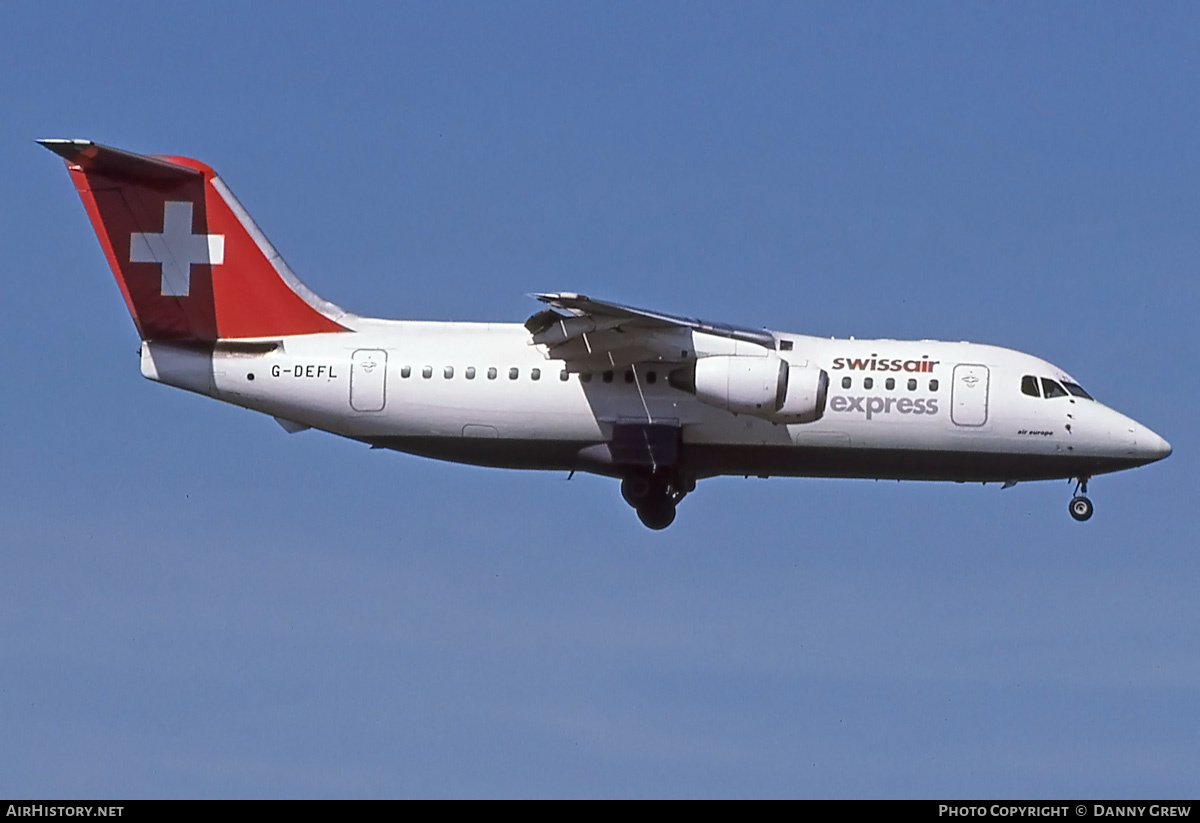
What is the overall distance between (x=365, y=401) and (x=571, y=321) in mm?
2694

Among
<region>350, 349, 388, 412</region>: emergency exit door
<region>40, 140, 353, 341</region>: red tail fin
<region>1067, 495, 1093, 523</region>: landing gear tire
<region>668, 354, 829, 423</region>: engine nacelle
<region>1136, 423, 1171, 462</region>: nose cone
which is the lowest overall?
<region>1067, 495, 1093, 523</region>: landing gear tire

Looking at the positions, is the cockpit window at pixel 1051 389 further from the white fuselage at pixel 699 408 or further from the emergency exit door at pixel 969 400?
the emergency exit door at pixel 969 400

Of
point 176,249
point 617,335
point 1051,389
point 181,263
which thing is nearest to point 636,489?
point 617,335

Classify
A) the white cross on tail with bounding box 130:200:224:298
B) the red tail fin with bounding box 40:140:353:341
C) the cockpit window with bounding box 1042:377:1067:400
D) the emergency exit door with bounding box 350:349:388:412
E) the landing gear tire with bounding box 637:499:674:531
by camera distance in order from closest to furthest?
the cockpit window with bounding box 1042:377:1067:400
the emergency exit door with bounding box 350:349:388:412
the landing gear tire with bounding box 637:499:674:531
the red tail fin with bounding box 40:140:353:341
the white cross on tail with bounding box 130:200:224:298

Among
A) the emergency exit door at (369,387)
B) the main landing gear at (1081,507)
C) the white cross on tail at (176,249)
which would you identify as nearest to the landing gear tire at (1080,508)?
the main landing gear at (1081,507)

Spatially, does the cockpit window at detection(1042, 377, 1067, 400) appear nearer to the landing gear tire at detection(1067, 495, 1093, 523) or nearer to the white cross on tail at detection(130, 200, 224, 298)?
A: the landing gear tire at detection(1067, 495, 1093, 523)

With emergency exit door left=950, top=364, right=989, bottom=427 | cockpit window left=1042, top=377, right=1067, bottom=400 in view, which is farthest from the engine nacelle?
cockpit window left=1042, top=377, right=1067, bottom=400

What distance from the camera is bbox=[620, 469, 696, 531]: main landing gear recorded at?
24844mm

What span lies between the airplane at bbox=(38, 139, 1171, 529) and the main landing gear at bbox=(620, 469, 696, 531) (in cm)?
2

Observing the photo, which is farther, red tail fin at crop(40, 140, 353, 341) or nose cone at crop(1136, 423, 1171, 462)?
red tail fin at crop(40, 140, 353, 341)

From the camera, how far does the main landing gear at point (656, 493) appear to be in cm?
2484

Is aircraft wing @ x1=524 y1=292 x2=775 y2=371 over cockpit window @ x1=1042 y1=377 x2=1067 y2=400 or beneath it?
over
